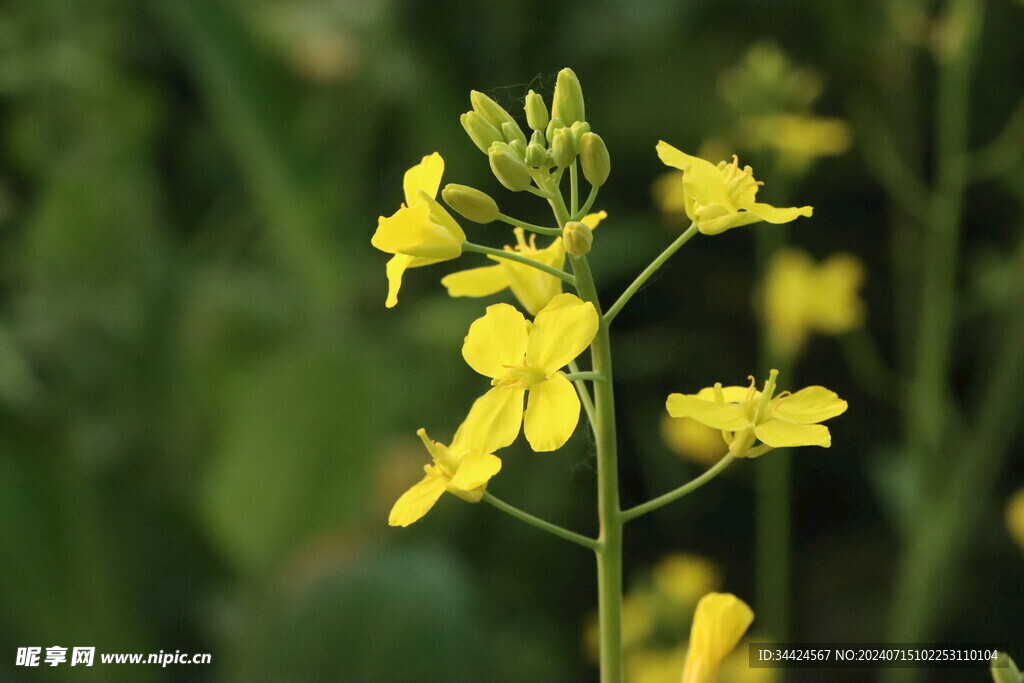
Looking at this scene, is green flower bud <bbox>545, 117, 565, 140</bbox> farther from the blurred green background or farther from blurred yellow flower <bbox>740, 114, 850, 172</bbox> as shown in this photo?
blurred yellow flower <bbox>740, 114, 850, 172</bbox>

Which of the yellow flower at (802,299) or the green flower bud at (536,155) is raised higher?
the yellow flower at (802,299)

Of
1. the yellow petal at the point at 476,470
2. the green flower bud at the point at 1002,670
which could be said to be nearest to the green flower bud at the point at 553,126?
the yellow petal at the point at 476,470

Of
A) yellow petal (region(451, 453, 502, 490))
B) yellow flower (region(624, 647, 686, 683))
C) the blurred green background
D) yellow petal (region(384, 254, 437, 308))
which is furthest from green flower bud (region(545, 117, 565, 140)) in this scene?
yellow flower (region(624, 647, 686, 683))

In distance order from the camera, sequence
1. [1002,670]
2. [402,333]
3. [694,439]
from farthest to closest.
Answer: [402,333] → [694,439] → [1002,670]

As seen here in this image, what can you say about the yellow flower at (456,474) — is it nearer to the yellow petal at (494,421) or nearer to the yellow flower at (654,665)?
the yellow petal at (494,421)

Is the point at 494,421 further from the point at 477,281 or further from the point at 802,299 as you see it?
the point at 802,299

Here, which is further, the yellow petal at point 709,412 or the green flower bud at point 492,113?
the green flower bud at point 492,113

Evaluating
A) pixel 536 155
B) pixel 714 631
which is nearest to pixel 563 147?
pixel 536 155
